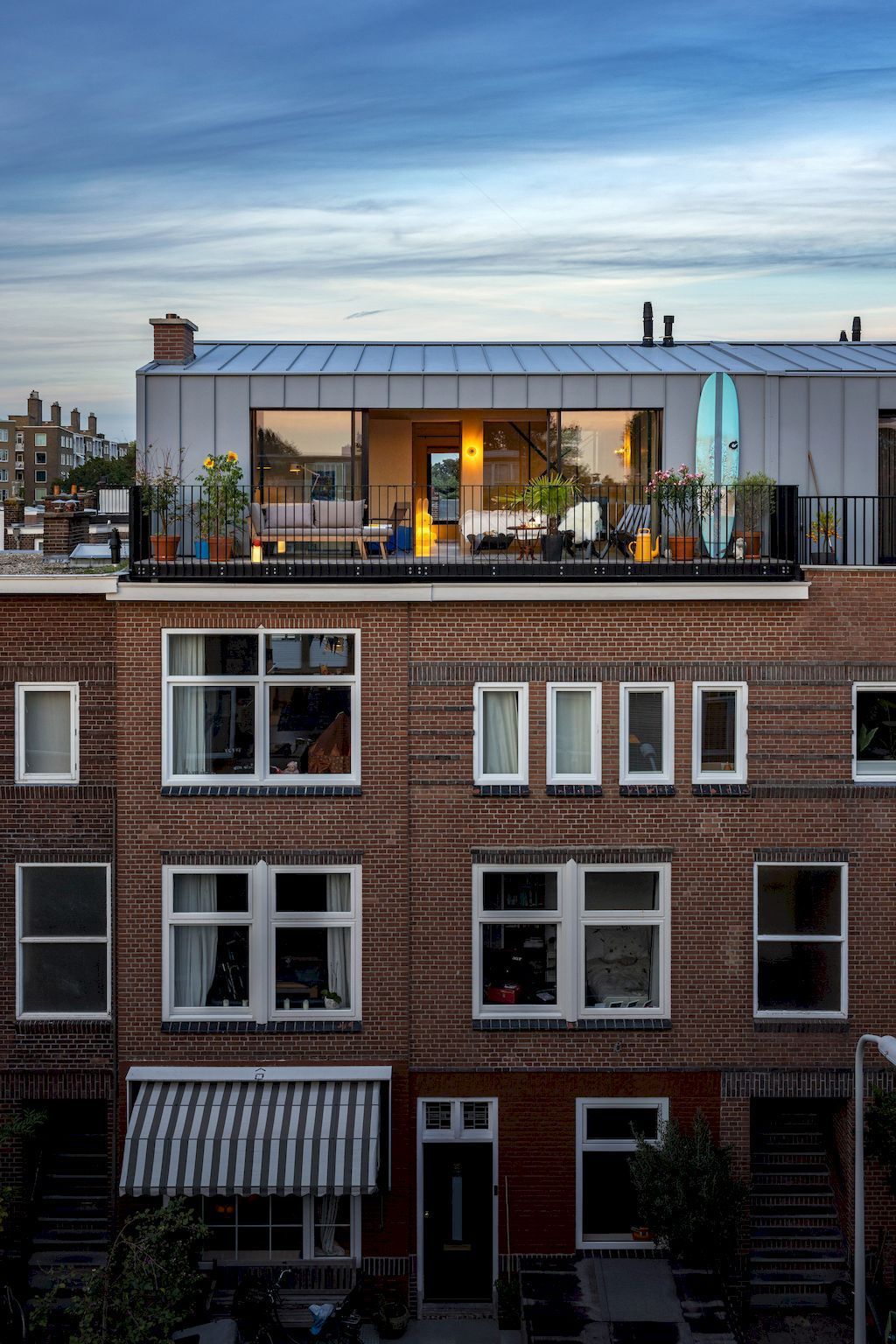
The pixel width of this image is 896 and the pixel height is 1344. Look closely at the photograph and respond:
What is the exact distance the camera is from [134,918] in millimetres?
18094

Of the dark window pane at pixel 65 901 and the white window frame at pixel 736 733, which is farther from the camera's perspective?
the dark window pane at pixel 65 901

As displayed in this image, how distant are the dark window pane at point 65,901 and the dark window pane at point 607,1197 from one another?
24.0 feet

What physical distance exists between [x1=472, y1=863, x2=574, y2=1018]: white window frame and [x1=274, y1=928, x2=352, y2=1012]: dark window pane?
1.73 metres

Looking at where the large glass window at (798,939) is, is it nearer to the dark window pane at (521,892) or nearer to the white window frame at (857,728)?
the white window frame at (857,728)

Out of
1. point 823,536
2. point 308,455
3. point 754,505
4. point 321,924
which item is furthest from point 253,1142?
point 823,536

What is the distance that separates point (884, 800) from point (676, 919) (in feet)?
10.5

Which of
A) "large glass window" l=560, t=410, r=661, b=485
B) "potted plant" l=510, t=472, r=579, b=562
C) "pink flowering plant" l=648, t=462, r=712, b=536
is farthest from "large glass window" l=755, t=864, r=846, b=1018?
"large glass window" l=560, t=410, r=661, b=485

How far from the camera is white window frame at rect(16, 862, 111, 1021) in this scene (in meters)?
18.3

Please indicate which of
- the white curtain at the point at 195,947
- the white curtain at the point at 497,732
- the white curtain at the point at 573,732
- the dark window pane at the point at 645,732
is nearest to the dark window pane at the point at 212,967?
the white curtain at the point at 195,947

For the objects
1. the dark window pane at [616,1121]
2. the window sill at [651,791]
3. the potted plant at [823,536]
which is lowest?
the dark window pane at [616,1121]

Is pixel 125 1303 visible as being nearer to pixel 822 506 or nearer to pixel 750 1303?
pixel 750 1303

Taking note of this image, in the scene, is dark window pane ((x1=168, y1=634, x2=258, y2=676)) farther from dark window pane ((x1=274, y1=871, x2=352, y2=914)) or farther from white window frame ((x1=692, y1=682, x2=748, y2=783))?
white window frame ((x1=692, y1=682, x2=748, y2=783))

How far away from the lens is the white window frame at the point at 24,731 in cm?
1825

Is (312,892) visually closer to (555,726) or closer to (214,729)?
(214,729)
